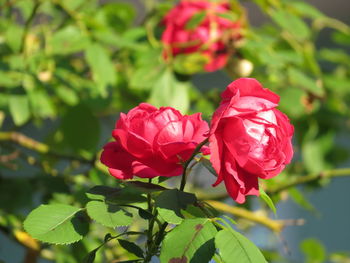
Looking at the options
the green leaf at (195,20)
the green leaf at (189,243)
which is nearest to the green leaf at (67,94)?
the green leaf at (195,20)

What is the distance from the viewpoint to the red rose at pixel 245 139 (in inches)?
23.9

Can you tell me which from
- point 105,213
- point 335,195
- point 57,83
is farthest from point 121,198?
point 335,195

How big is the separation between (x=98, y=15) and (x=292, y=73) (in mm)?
385

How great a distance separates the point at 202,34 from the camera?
128 cm

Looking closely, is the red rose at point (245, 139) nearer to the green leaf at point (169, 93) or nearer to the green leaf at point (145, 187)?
the green leaf at point (145, 187)

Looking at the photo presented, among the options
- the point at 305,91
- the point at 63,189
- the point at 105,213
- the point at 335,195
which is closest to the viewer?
the point at 105,213

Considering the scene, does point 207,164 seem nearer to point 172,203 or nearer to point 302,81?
point 172,203

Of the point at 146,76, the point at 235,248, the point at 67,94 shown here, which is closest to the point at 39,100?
the point at 67,94

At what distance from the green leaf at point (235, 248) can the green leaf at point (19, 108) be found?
63cm

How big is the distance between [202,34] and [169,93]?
128mm

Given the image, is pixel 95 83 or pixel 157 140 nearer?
pixel 157 140

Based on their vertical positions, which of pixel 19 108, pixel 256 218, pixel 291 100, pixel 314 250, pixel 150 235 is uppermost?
pixel 150 235

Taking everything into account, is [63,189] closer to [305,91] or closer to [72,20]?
[72,20]

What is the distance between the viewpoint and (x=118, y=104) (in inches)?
58.9
